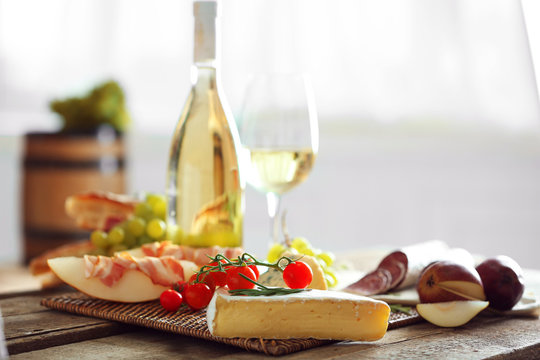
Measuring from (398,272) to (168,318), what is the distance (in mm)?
355

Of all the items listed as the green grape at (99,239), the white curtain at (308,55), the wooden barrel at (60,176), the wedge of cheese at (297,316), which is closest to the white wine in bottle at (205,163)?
the green grape at (99,239)

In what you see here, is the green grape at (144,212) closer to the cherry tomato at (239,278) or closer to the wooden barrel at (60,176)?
the cherry tomato at (239,278)

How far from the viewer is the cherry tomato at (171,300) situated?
32.5 inches

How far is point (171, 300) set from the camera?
0.82 m

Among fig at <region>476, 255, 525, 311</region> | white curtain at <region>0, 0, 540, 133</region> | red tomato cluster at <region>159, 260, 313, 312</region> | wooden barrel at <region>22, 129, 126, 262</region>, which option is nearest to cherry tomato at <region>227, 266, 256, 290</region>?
red tomato cluster at <region>159, 260, 313, 312</region>

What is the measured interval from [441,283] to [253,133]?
0.39 meters

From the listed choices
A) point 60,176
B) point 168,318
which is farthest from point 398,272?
point 60,176

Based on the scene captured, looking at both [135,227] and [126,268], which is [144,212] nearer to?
[135,227]

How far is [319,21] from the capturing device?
12.2 ft

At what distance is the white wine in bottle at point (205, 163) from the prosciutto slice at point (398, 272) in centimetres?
23

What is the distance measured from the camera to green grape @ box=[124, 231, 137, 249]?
1.15 m

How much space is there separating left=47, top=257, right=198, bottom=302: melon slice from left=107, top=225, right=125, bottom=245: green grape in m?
0.24

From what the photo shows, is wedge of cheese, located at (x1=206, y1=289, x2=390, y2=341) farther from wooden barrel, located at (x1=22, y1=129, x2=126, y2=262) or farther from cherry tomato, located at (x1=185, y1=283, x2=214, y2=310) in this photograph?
wooden barrel, located at (x1=22, y1=129, x2=126, y2=262)

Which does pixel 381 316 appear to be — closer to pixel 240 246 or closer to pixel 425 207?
pixel 240 246
